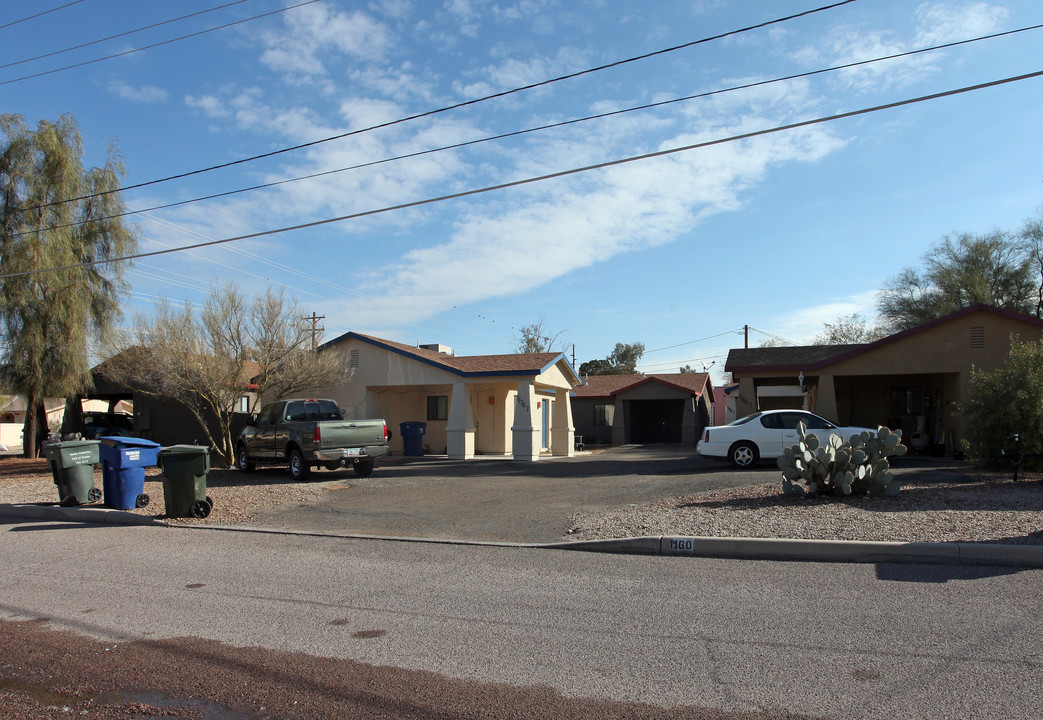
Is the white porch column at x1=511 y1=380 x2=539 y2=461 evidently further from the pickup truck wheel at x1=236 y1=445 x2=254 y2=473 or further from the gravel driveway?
the pickup truck wheel at x1=236 y1=445 x2=254 y2=473

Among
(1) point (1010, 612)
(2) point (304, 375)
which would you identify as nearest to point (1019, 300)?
(2) point (304, 375)

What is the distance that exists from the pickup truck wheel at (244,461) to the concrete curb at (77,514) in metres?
5.75

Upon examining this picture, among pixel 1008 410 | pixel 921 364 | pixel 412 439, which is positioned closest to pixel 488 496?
pixel 1008 410

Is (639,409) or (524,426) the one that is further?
(639,409)

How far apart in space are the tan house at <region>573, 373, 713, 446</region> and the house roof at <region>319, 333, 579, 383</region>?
14.3 m

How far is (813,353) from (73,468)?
69.7ft

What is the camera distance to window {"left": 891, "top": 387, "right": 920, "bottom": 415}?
2688 cm

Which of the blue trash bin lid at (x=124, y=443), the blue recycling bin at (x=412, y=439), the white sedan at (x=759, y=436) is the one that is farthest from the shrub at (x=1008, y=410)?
the blue trash bin lid at (x=124, y=443)

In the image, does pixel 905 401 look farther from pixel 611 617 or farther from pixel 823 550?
pixel 611 617

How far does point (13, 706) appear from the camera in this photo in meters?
4.46

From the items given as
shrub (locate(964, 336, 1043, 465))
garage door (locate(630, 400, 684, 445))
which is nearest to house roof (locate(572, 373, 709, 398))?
garage door (locate(630, 400, 684, 445))

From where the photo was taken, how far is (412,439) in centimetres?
2491

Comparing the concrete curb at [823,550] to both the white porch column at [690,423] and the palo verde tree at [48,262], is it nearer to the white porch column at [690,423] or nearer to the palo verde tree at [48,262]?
the palo verde tree at [48,262]

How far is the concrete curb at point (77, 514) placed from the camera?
483 inches
